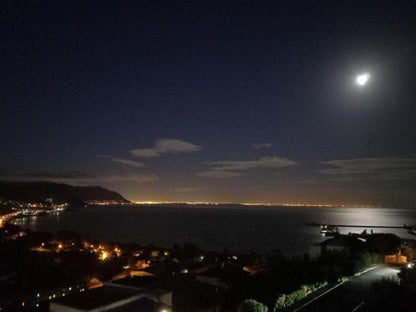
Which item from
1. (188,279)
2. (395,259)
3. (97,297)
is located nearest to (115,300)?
(97,297)

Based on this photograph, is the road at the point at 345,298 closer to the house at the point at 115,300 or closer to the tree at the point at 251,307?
the tree at the point at 251,307

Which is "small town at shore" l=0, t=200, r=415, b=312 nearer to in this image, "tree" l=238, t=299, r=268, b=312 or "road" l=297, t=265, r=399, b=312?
"tree" l=238, t=299, r=268, b=312

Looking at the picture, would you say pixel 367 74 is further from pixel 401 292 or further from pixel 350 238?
pixel 350 238

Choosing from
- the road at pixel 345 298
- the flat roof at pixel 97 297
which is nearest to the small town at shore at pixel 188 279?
the flat roof at pixel 97 297

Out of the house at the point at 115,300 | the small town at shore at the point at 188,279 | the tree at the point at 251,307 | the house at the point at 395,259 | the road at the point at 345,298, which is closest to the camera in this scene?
the tree at the point at 251,307

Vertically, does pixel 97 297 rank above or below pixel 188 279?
above

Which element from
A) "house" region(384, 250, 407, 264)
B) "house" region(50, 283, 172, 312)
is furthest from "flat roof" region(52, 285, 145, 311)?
"house" region(384, 250, 407, 264)

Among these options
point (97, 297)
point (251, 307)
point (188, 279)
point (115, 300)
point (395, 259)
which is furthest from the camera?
point (395, 259)

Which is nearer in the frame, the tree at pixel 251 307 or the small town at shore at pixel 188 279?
the tree at pixel 251 307

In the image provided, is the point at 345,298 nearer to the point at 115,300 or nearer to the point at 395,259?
the point at 115,300
